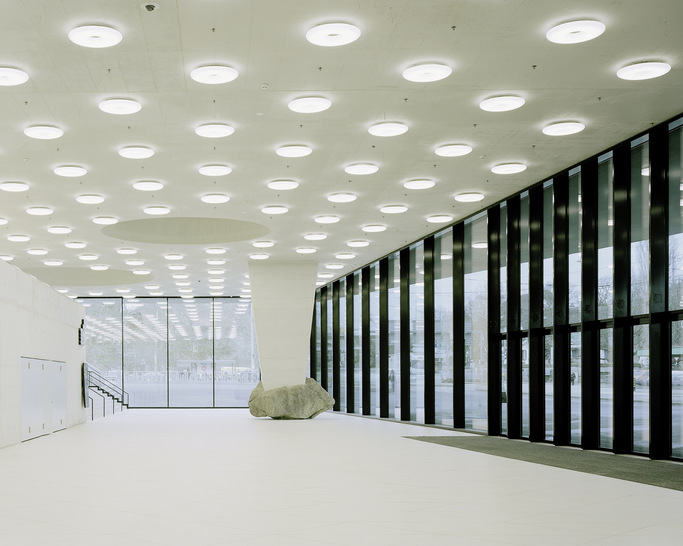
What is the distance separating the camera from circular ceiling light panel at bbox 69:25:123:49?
516 inches

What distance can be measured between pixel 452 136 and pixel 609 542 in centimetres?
1222

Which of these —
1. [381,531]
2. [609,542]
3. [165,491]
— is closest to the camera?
[609,542]

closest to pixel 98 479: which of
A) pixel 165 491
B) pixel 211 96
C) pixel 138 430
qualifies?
pixel 165 491

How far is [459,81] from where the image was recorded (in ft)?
51.9

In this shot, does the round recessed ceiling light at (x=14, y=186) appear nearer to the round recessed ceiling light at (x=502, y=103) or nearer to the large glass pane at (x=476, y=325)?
the round recessed ceiling light at (x=502, y=103)

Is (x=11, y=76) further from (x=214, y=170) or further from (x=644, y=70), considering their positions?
(x=644, y=70)

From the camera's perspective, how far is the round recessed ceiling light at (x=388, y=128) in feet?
60.8

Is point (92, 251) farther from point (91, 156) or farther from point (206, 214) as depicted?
point (91, 156)

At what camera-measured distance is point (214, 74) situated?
15.0 meters

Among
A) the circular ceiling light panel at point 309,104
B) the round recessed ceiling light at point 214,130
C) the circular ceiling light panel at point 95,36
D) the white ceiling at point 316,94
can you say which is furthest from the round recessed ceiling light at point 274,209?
the circular ceiling light panel at point 95,36

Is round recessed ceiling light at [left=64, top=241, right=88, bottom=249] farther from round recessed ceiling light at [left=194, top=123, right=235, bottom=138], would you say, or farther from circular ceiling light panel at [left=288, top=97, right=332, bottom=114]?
circular ceiling light panel at [left=288, top=97, right=332, bottom=114]

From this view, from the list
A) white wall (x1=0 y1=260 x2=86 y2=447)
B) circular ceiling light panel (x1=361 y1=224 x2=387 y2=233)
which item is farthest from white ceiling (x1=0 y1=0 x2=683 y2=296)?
circular ceiling light panel (x1=361 y1=224 x2=387 y2=233)

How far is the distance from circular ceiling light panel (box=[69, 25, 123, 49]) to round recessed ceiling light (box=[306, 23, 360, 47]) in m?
3.02

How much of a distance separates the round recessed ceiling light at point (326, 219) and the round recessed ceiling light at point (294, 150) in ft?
28.9
